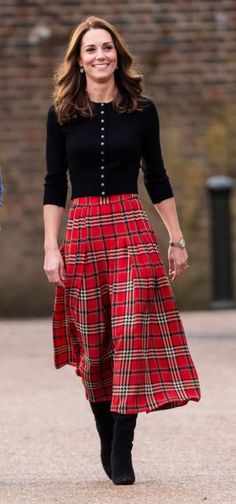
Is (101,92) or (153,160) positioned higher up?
(101,92)

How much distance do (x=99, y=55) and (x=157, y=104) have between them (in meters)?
7.65

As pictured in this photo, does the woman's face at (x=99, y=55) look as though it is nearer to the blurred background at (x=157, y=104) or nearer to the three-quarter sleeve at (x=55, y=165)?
the three-quarter sleeve at (x=55, y=165)

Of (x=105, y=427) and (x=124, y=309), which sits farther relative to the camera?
(x=105, y=427)

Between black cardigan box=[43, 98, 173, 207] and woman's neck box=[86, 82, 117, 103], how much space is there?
2cm

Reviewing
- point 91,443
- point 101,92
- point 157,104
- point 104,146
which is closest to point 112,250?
point 104,146

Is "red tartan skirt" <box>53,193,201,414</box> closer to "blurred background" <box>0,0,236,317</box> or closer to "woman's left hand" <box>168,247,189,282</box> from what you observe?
"woman's left hand" <box>168,247,189,282</box>

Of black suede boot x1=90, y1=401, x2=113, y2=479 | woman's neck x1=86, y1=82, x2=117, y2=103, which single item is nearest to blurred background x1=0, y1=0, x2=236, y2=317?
black suede boot x1=90, y1=401, x2=113, y2=479

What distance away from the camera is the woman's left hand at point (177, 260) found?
6031mm

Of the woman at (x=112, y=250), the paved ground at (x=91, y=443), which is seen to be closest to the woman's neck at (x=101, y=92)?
the woman at (x=112, y=250)

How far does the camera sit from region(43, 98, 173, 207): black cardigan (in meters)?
5.93

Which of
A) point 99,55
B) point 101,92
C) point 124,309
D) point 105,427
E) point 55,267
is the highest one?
point 99,55

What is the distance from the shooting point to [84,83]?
6.03 meters

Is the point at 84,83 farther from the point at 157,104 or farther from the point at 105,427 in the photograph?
the point at 157,104

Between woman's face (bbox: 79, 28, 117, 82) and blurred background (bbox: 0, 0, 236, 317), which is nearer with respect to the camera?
woman's face (bbox: 79, 28, 117, 82)
